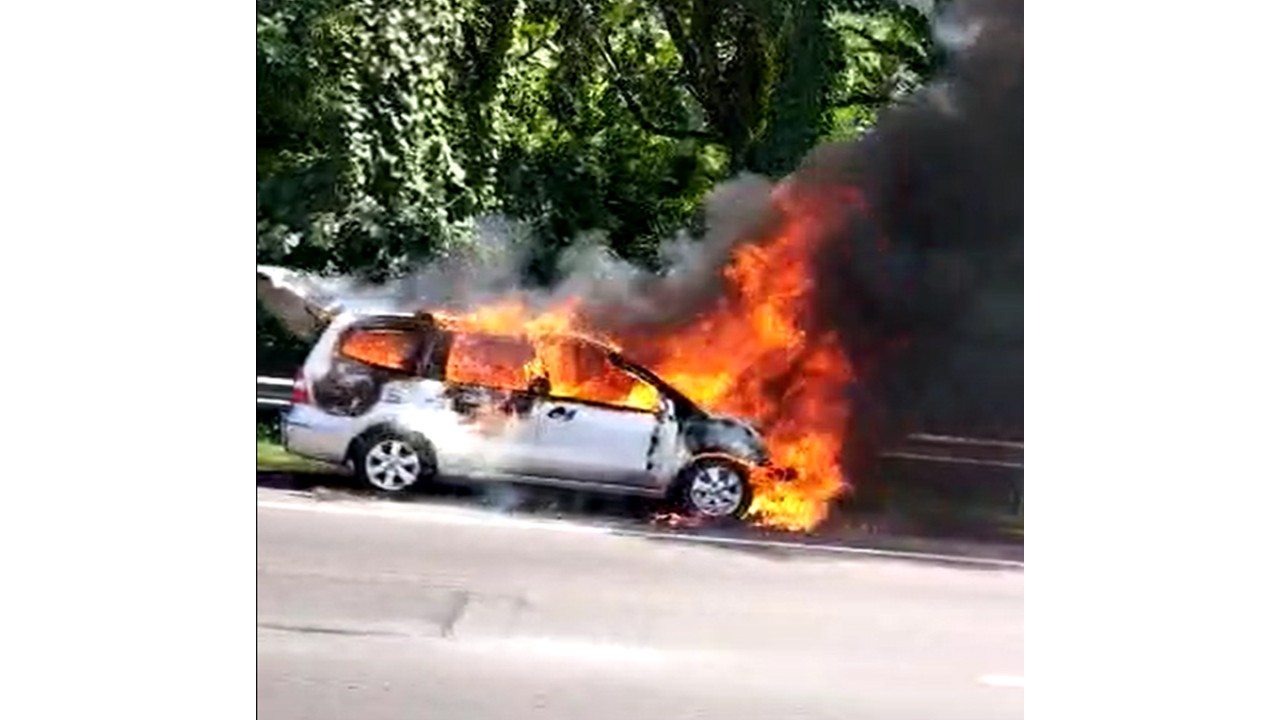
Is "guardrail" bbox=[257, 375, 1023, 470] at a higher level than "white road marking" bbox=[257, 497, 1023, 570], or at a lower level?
higher

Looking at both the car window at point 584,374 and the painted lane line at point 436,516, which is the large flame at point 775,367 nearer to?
the car window at point 584,374

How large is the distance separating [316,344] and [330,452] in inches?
7.2

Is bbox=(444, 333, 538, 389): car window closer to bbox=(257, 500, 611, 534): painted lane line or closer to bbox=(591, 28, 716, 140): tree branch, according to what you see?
bbox=(257, 500, 611, 534): painted lane line

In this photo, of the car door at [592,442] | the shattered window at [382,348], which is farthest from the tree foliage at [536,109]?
the car door at [592,442]

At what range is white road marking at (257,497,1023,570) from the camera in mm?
2580

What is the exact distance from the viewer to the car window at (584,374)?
2621 millimetres

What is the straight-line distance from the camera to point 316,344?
2.59 m

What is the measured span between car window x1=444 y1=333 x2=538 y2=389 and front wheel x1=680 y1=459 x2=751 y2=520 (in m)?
0.32

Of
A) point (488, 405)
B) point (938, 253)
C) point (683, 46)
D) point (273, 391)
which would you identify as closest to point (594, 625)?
point (488, 405)

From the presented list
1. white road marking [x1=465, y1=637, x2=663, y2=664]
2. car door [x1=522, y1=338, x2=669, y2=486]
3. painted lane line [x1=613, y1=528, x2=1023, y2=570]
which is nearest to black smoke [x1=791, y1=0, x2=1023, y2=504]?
painted lane line [x1=613, y1=528, x2=1023, y2=570]
